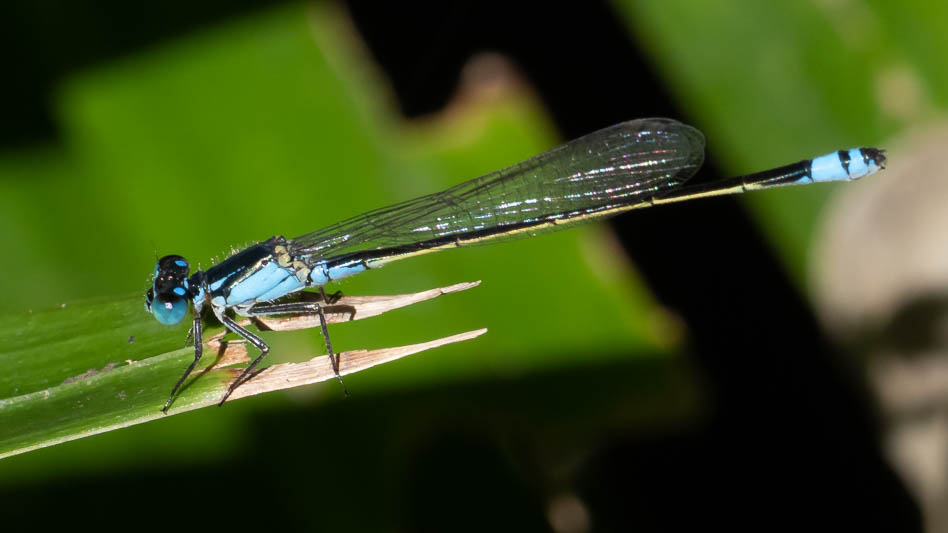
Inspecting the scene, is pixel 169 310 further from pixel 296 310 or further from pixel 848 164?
pixel 848 164

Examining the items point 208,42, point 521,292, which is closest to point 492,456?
point 521,292

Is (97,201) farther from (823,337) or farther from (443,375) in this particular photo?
(823,337)

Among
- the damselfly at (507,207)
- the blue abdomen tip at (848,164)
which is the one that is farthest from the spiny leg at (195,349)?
the blue abdomen tip at (848,164)

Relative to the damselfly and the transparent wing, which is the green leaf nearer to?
the damselfly

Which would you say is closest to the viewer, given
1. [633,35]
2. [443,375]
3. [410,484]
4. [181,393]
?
[181,393]

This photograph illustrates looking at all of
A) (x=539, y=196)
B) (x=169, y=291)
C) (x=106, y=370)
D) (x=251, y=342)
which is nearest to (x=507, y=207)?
(x=539, y=196)

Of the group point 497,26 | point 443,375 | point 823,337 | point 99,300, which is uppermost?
point 497,26

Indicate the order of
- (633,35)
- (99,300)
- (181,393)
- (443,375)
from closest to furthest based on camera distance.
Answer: (181,393)
(99,300)
(443,375)
(633,35)
